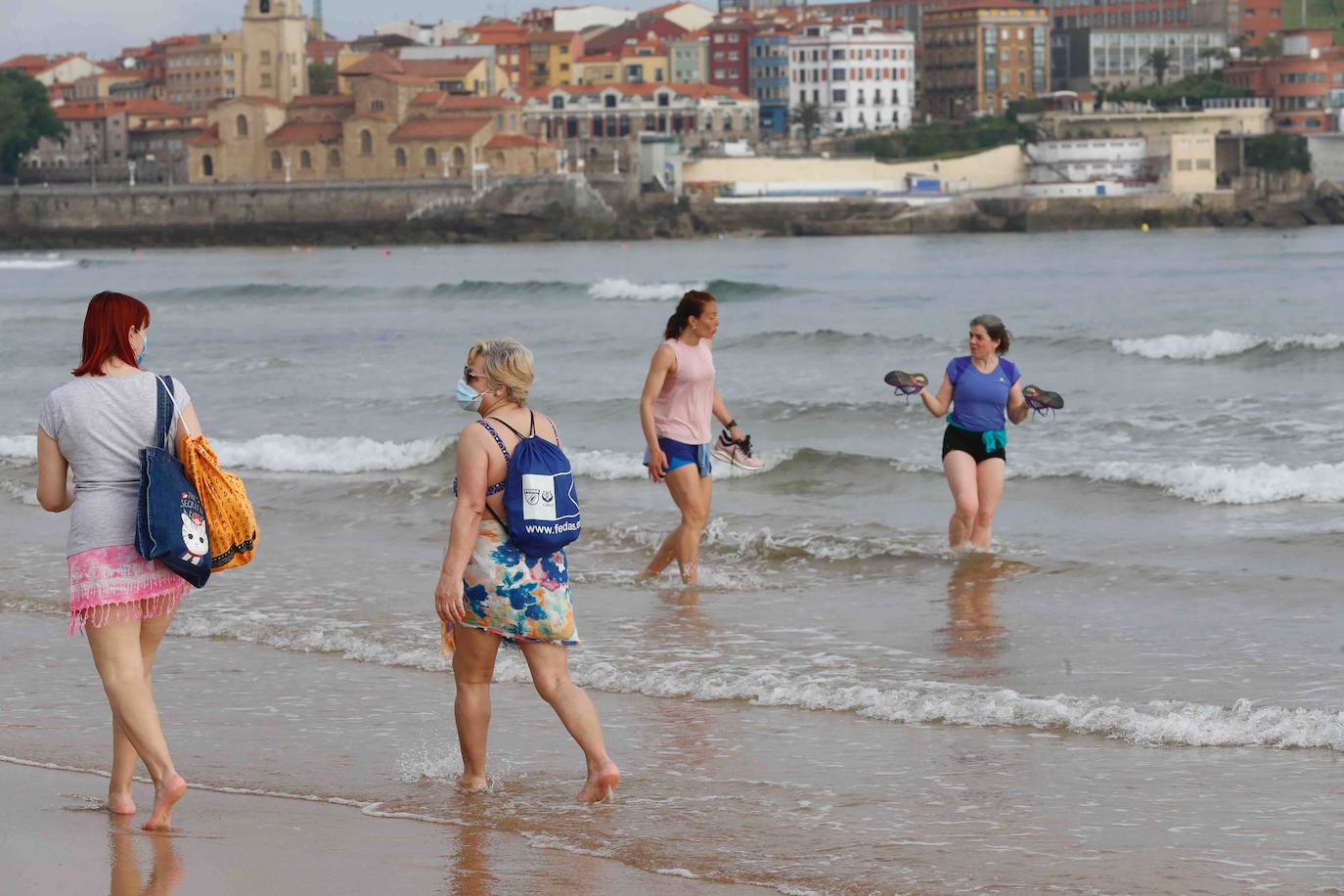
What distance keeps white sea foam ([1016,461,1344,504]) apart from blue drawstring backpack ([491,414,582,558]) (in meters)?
6.92

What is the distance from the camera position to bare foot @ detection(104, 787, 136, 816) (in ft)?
15.3

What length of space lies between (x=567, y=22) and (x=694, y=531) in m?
133

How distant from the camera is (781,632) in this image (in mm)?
7414

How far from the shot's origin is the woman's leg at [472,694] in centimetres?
482

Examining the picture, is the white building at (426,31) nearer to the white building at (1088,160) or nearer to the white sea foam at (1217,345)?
the white building at (1088,160)

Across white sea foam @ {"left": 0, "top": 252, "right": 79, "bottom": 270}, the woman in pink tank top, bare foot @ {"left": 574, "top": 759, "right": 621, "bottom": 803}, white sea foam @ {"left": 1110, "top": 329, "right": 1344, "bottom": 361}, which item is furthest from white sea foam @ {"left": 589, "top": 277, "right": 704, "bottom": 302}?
bare foot @ {"left": 574, "top": 759, "right": 621, "bottom": 803}

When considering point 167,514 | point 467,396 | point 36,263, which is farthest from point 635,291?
point 167,514

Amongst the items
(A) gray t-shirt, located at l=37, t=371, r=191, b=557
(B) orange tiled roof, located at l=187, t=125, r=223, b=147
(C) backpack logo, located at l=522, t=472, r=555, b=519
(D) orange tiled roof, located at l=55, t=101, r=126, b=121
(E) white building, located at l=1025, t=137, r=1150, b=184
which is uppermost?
(D) orange tiled roof, located at l=55, t=101, r=126, b=121

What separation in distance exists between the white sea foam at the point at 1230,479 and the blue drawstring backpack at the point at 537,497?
6919 millimetres

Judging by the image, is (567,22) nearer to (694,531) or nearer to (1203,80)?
(1203,80)

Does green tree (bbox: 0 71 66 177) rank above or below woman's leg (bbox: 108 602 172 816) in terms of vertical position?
above

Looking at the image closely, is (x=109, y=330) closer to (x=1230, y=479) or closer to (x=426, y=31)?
(x=1230, y=479)

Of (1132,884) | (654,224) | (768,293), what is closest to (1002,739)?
(1132,884)

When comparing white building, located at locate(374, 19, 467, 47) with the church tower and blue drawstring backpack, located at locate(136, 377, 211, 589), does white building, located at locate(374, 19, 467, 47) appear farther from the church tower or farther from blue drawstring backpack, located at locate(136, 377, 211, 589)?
blue drawstring backpack, located at locate(136, 377, 211, 589)
